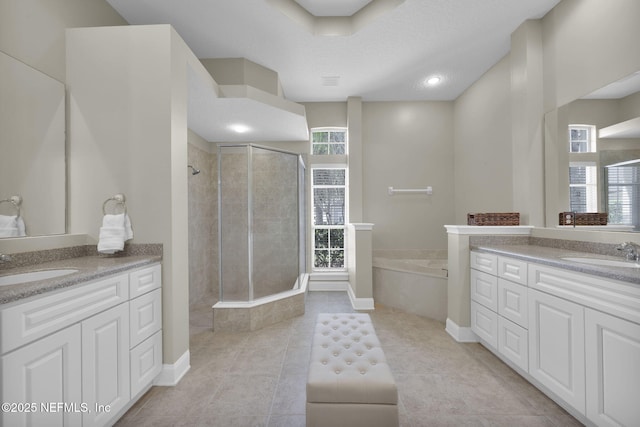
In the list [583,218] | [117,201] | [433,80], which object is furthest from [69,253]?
[433,80]

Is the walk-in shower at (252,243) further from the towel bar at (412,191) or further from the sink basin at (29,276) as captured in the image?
the towel bar at (412,191)

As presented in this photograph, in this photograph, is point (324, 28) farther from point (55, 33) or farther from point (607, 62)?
point (607, 62)

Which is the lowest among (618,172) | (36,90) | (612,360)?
(612,360)

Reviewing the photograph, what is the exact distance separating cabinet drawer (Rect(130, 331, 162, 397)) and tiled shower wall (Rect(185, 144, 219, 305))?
177 centimetres

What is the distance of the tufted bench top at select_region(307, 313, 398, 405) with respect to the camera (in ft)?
4.10

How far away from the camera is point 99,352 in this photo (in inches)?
55.9

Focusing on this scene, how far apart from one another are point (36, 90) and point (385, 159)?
157 inches

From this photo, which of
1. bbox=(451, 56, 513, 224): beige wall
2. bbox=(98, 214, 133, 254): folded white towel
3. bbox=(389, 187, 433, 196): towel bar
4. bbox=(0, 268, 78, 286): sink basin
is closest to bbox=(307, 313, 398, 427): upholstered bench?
bbox=(0, 268, 78, 286): sink basin

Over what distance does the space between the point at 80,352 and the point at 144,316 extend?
0.49 meters

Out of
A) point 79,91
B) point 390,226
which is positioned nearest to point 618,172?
point 390,226

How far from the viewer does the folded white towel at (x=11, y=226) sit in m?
1.58

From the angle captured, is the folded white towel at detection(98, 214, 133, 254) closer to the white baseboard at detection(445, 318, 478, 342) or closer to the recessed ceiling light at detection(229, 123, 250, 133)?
the recessed ceiling light at detection(229, 123, 250, 133)

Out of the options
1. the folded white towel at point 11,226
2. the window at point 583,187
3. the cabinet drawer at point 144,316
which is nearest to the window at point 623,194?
the window at point 583,187

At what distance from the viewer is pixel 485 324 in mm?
2428
